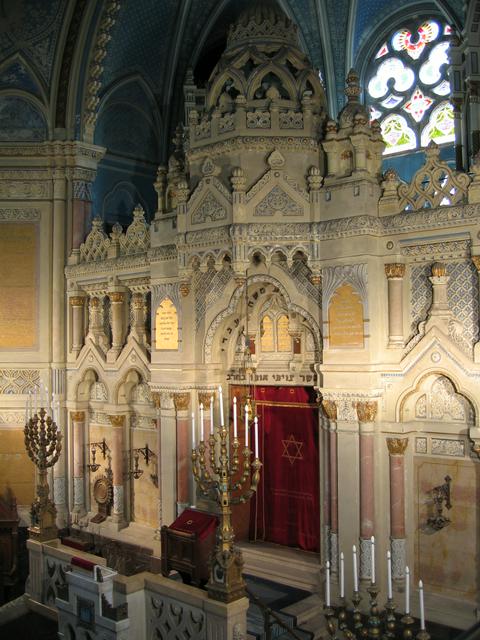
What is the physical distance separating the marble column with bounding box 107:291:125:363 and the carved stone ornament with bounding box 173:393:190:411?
6.75 feet

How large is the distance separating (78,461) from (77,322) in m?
2.58

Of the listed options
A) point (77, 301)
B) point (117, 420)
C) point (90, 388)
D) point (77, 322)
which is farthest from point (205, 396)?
point (77, 301)

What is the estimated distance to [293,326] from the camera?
36.0 ft

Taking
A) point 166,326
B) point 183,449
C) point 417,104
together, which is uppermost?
point 417,104

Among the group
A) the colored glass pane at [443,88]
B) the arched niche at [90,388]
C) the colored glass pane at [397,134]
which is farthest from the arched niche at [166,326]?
the colored glass pane at [443,88]

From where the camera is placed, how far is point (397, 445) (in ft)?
30.8

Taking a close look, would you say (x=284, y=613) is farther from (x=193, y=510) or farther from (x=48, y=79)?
(x=48, y=79)

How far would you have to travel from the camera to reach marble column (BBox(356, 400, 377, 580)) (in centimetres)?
934

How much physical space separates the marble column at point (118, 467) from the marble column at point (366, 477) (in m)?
5.10

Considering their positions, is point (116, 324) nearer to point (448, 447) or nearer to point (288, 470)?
point (288, 470)

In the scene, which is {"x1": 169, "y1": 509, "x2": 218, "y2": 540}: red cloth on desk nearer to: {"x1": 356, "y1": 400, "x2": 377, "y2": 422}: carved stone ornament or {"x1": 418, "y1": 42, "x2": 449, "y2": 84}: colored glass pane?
{"x1": 356, "y1": 400, "x2": 377, "y2": 422}: carved stone ornament

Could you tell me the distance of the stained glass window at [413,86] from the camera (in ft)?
45.3

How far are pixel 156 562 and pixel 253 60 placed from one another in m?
7.73

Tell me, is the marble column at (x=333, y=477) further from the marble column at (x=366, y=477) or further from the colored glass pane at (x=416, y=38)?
the colored glass pane at (x=416, y=38)
